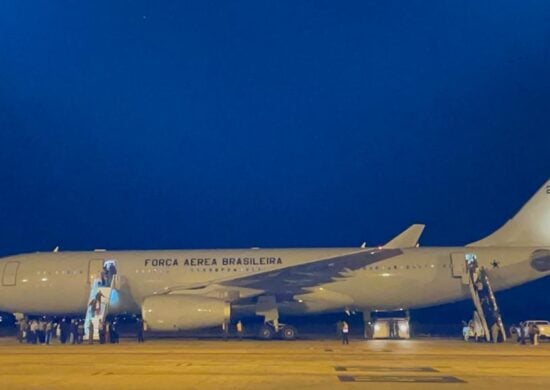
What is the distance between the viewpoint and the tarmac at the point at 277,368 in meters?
12.8

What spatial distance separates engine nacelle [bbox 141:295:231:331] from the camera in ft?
84.3

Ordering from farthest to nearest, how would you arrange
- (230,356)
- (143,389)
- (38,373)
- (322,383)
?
(230,356) → (38,373) → (322,383) → (143,389)

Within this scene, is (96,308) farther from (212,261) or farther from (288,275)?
(288,275)

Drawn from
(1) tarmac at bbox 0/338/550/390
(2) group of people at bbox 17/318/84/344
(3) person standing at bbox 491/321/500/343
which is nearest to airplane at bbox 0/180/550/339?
(2) group of people at bbox 17/318/84/344

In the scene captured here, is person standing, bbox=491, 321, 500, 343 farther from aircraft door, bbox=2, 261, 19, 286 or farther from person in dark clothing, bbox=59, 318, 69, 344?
aircraft door, bbox=2, 261, 19, 286

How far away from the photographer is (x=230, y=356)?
63.1ft

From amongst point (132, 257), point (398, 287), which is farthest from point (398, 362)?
point (132, 257)

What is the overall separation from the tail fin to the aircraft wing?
509 cm

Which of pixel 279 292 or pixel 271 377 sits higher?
pixel 279 292

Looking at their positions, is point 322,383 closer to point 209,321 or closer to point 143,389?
point 143,389

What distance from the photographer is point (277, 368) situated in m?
15.7

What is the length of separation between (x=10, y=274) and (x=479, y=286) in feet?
59.2

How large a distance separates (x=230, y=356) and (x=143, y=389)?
24.7ft

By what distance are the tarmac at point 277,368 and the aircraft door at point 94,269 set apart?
291 inches
